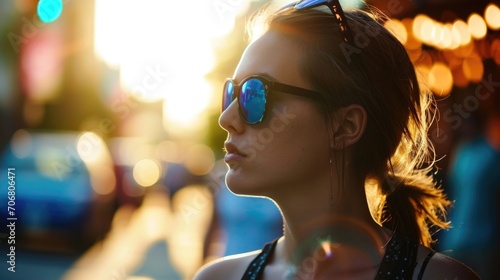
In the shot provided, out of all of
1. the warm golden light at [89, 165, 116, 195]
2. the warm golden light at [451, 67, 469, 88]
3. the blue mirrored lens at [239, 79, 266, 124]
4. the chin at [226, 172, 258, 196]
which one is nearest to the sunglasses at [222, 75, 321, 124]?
the blue mirrored lens at [239, 79, 266, 124]

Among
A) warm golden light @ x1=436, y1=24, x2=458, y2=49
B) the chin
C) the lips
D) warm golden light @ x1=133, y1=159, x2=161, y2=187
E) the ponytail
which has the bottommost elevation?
warm golden light @ x1=133, y1=159, x2=161, y2=187

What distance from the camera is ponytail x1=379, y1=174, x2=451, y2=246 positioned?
2477mm

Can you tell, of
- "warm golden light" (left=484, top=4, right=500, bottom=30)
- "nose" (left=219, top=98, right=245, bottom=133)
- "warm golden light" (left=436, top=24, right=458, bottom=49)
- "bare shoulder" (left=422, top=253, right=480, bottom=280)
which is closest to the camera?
"bare shoulder" (left=422, top=253, right=480, bottom=280)

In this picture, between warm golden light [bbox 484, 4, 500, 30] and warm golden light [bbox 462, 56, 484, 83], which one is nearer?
warm golden light [bbox 484, 4, 500, 30]

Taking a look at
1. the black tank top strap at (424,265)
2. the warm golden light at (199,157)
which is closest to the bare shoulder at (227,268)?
the black tank top strap at (424,265)

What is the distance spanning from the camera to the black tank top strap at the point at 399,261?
210 centimetres

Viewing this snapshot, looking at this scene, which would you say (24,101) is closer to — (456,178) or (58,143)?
→ (58,143)

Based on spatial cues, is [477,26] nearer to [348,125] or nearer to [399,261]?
[348,125]

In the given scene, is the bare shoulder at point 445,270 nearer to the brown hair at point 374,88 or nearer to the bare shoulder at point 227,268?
the brown hair at point 374,88

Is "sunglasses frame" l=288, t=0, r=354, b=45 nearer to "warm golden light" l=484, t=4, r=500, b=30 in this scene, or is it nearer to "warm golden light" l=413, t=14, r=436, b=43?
"warm golden light" l=484, t=4, r=500, b=30

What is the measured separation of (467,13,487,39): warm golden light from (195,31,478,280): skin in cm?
825

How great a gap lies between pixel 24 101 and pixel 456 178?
73.0ft

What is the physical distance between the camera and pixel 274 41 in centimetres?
235

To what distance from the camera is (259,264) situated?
7.86 ft
